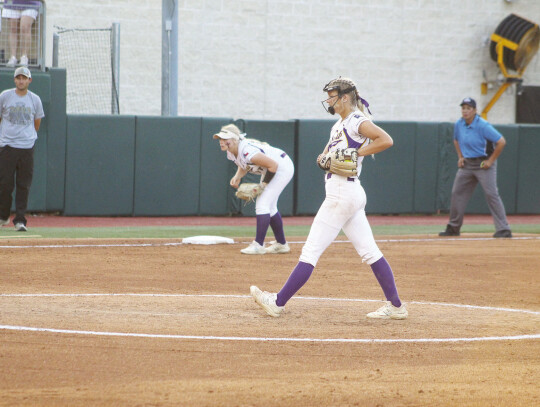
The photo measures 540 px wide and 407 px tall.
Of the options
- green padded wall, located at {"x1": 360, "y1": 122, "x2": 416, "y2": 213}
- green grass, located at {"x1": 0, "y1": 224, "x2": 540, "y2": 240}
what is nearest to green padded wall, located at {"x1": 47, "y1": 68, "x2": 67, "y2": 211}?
green grass, located at {"x1": 0, "y1": 224, "x2": 540, "y2": 240}

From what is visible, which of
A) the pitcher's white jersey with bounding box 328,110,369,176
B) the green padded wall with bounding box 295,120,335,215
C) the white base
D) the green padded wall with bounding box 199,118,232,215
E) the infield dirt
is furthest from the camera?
the green padded wall with bounding box 295,120,335,215

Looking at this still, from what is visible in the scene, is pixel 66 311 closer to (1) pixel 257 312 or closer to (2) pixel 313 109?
(1) pixel 257 312

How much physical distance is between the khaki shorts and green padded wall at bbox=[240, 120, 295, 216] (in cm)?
489

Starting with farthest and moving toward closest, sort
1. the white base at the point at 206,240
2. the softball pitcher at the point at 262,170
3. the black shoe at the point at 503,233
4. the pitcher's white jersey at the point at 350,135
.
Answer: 1. the black shoe at the point at 503,233
2. the white base at the point at 206,240
3. the softball pitcher at the point at 262,170
4. the pitcher's white jersey at the point at 350,135

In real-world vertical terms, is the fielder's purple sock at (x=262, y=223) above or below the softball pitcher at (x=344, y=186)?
below

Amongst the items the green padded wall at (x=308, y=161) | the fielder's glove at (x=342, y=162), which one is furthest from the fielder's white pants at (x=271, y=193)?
the green padded wall at (x=308, y=161)

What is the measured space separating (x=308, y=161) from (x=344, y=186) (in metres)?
12.7

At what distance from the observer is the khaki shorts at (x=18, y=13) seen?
1705 cm

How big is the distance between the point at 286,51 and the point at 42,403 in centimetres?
1979

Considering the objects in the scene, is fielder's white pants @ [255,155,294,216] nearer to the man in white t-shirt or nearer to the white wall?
the man in white t-shirt

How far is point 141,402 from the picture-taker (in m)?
4.88

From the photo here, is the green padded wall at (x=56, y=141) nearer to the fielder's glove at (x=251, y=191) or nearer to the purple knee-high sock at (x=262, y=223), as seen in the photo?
the fielder's glove at (x=251, y=191)

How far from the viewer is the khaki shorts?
1705 cm

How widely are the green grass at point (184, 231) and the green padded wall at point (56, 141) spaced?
2122 millimetres
